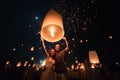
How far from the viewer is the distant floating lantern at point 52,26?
334cm

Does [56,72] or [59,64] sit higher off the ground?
[59,64]

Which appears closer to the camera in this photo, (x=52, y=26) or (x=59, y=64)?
(x=52, y=26)

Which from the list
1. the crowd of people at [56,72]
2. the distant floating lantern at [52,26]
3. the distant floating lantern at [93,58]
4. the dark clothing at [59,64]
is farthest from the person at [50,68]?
the distant floating lantern at [93,58]

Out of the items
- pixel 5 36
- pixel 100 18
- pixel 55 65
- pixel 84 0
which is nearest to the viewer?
pixel 55 65

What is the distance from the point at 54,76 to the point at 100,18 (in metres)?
9.55

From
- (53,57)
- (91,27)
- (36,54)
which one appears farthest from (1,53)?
(53,57)

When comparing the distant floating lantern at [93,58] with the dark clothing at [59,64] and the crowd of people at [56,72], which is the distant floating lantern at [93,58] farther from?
the dark clothing at [59,64]

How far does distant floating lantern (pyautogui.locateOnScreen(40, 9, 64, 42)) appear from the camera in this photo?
11.0ft

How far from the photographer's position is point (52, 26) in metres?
3.52

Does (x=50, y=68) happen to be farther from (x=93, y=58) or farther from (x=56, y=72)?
(x=93, y=58)

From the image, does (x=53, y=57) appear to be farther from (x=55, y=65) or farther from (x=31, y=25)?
(x=31, y=25)

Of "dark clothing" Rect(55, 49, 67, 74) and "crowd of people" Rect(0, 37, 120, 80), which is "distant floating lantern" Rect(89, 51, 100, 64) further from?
"dark clothing" Rect(55, 49, 67, 74)

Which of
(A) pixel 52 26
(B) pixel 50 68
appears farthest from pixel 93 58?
(A) pixel 52 26

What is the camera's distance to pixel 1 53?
16422mm
